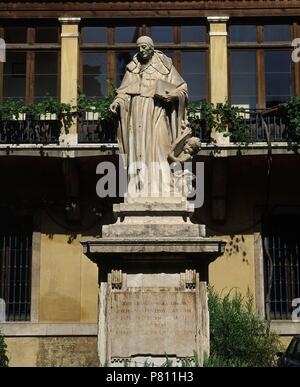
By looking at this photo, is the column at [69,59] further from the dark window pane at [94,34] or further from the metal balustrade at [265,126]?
the metal balustrade at [265,126]

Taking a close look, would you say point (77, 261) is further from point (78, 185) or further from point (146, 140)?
point (146, 140)

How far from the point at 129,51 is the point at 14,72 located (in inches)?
111

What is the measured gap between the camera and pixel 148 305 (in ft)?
28.4

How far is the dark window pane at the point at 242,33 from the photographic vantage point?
727 inches

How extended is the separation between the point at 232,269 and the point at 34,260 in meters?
4.58

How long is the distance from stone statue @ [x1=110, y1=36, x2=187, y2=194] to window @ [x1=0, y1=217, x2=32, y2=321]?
8943 millimetres

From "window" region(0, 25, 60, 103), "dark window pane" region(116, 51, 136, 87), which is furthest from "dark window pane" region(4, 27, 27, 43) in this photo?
"dark window pane" region(116, 51, 136, 87)

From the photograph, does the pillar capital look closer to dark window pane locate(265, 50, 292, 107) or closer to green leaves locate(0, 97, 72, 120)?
dark window pane locate(265, 50, 292, 107)

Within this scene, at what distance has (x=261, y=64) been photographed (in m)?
18.3

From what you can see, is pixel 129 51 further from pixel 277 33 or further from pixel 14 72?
pixel 277 33

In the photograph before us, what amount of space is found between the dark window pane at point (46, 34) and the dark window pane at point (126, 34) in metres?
1.49

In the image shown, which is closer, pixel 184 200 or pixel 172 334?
pixel 172 334

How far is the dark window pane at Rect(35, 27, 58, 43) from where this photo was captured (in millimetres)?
18531

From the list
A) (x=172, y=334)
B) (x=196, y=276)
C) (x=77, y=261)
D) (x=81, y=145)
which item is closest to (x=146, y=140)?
(x=196, y=276)
